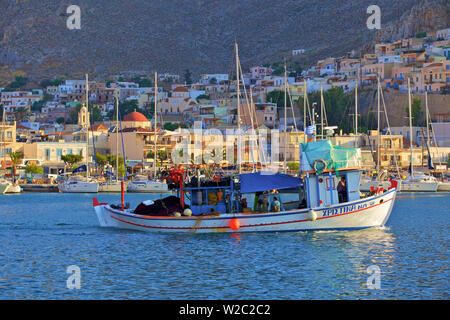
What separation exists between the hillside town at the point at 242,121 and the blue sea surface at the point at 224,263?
19.6 feet

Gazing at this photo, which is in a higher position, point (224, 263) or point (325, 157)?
point (325, 157)

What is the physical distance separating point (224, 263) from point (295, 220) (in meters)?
7.02

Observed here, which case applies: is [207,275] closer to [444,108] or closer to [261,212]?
[261,212]

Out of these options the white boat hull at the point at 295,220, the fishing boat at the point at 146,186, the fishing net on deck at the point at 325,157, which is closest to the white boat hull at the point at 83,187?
the fishing boat at the point at 146,186

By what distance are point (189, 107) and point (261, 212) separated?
134337mm

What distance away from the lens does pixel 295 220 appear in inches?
1517

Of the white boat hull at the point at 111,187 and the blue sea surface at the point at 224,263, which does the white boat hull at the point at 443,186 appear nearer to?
the white boat hull at the point at 111,187

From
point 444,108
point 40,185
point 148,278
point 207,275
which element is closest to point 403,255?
point 207,275

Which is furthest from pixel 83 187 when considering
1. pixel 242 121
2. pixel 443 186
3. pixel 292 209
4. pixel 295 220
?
pixel 295 220

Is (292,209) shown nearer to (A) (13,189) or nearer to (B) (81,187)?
(B) (81,187)

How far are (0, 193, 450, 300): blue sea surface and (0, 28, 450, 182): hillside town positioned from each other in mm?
5979

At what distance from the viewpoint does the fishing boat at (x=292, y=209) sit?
125 ft

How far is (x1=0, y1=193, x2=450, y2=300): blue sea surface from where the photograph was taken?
88.9ft
